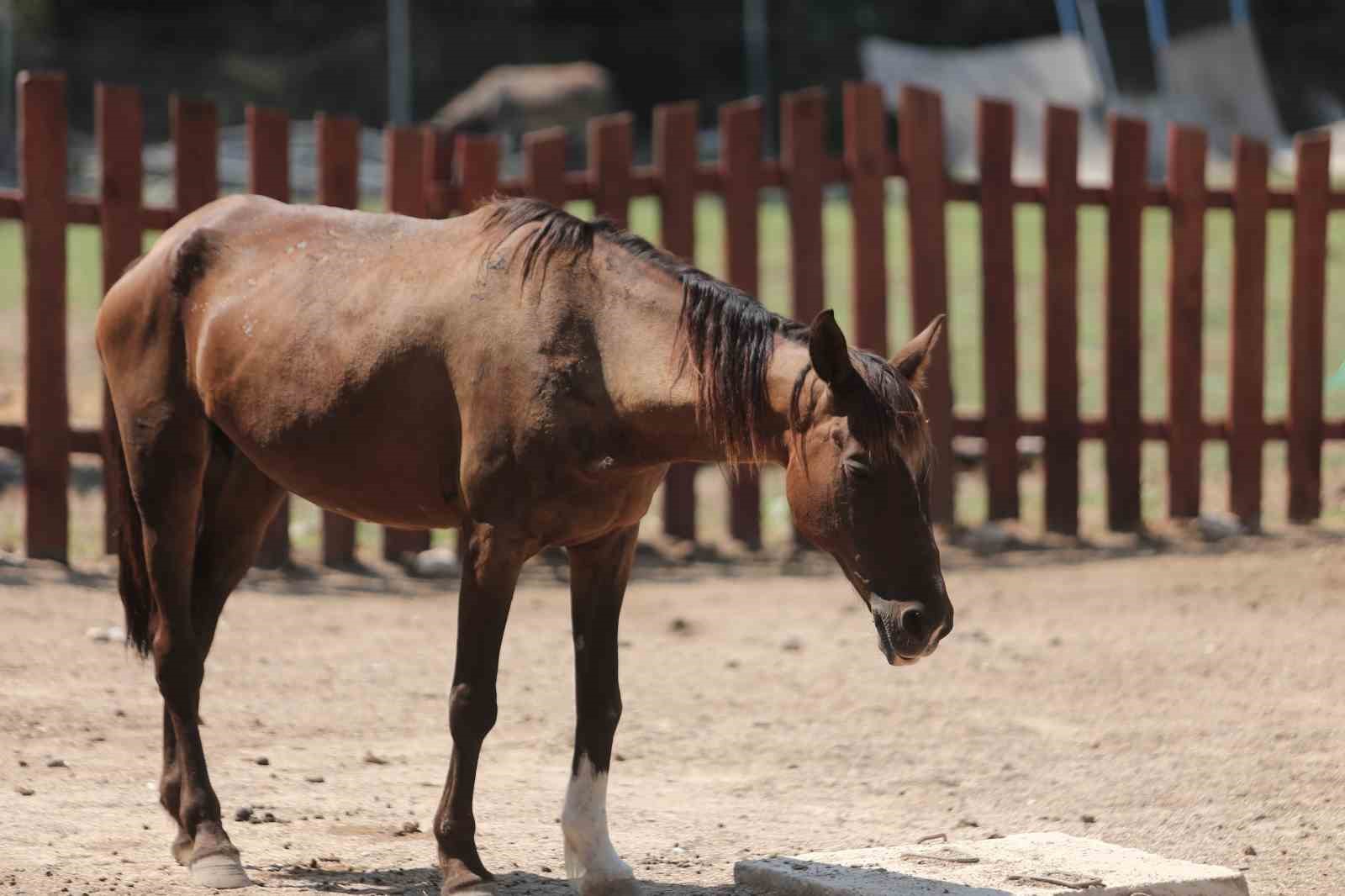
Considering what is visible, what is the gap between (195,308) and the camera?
463cm

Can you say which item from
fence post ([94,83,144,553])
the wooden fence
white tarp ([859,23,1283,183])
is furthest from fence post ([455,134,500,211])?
white tarp ([859,23,1283,183])

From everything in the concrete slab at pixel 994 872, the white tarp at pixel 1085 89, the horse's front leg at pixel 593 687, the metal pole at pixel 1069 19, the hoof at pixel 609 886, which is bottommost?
the hoof at pixel 609 886

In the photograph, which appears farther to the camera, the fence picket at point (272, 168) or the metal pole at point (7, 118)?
the metal pole at point (7, 118)

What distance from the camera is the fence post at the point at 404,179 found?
28.1 ft

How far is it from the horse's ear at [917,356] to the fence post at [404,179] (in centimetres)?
495

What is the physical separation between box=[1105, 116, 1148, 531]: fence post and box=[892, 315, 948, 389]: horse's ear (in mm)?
5697

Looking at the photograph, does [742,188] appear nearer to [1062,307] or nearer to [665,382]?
[1062,307]

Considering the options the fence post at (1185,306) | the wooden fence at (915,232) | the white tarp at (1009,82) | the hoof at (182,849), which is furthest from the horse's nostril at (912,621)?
the white tarp at (1009,82)

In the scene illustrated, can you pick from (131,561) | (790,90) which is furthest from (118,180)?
(790,90)

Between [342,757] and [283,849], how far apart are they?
1.00 m

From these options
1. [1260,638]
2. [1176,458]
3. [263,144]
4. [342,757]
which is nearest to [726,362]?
[342,757]

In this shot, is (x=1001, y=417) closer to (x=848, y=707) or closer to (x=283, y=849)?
(x=848, y=707)

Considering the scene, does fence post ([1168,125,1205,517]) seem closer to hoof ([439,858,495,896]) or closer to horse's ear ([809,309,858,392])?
horse's ear ([809,309,858,392])

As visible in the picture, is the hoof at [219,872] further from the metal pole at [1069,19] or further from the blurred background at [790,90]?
the metal pole at [1069,19]
